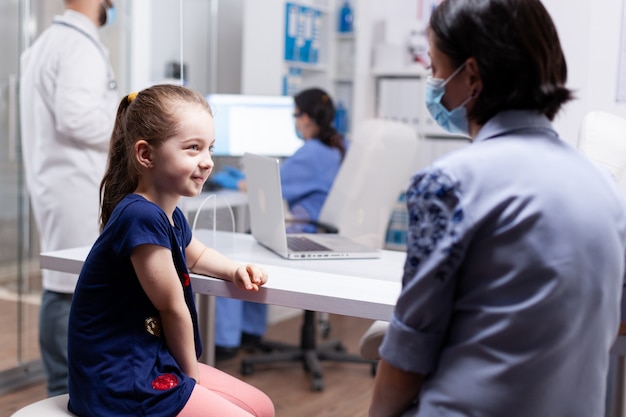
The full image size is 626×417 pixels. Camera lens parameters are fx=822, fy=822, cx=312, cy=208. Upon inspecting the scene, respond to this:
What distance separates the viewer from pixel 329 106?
372 cm

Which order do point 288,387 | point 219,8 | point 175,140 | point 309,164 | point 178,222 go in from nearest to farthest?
point 175,140 < point 178,222 < point 288,387 < point 309,164 < point 219,8

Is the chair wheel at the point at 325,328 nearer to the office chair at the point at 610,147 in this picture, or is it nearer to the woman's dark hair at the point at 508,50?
the office chair at the point at 610,147

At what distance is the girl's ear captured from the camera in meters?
1.51

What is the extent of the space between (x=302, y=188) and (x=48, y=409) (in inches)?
87.0

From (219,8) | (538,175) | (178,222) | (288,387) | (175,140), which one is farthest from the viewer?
(219,8)

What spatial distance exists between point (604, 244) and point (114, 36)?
3.03 m

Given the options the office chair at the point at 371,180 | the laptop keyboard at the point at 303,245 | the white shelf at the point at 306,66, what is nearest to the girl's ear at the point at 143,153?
the laptop keyboard at the point at 303,245

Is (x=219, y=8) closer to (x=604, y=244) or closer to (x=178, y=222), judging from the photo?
(x=178, y=222)

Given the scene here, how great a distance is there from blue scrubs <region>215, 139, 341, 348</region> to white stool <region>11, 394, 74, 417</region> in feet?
6.65

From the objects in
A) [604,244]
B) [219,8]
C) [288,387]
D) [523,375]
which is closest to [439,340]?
[523,375]

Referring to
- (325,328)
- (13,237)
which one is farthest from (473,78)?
(325,328)

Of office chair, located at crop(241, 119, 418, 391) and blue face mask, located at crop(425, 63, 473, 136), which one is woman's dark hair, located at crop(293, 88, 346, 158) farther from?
blue face mask, located at crop(425, 63, 473, 136)

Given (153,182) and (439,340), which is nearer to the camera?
(439,340)

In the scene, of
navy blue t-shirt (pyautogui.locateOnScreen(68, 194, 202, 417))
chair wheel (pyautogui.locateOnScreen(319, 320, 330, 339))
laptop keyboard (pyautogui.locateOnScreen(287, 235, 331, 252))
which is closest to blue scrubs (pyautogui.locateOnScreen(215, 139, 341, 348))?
chair wheel (pyautogui.locateOnScreen(319, 320, 330, 339))
